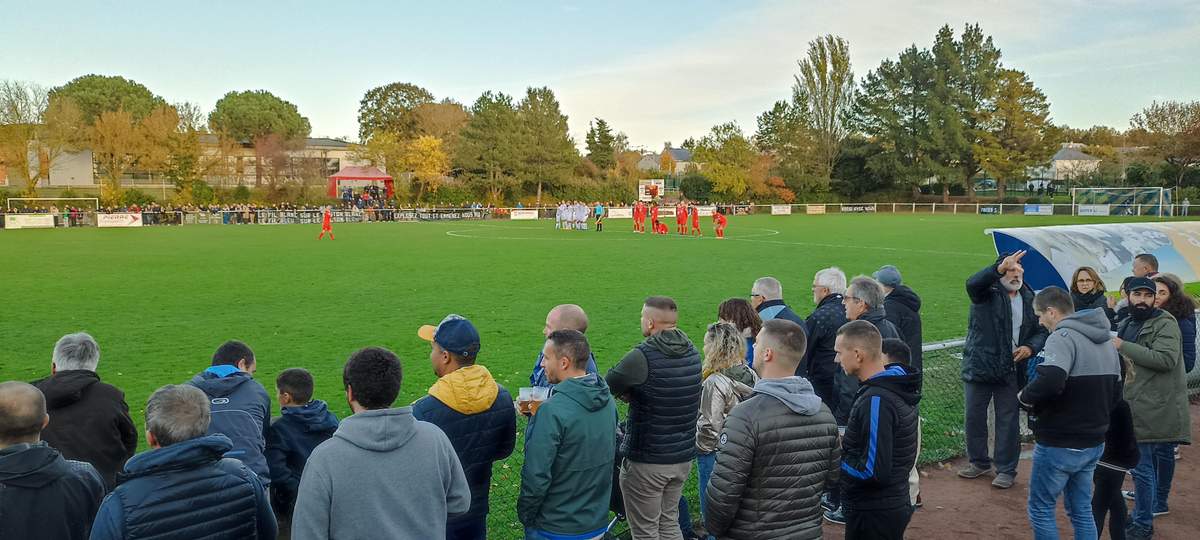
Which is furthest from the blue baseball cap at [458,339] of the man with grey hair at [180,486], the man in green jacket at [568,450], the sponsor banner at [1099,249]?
the sponsor banner at [1099,249]

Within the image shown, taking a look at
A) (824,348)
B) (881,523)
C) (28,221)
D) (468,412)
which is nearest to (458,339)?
(468,412)

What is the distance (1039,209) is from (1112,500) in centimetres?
6035

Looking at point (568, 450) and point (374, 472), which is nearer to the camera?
→ point (374, 472)

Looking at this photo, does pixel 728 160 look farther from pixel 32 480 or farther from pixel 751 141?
pixel 32 480

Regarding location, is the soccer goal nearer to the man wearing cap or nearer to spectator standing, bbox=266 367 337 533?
the man wearing cap

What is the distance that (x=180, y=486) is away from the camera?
110 inches

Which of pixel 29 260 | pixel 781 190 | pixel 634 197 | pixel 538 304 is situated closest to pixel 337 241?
pixel 29 260

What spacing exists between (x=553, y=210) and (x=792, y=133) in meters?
26.2

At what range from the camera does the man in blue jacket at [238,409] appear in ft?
13.4

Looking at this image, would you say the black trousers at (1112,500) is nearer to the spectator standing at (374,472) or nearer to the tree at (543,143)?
the spectator standing at (374,472)

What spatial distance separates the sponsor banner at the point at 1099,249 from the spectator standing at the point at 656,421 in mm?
7698

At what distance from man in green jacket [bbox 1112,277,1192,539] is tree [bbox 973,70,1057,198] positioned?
67927mm

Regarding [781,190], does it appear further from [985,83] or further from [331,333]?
[331,333]

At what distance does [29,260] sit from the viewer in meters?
22.1
